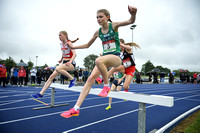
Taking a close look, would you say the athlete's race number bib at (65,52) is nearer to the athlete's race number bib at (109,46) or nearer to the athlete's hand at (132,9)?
the athlete's race number bib at (109,46)

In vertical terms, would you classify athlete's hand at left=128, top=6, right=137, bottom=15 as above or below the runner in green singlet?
above

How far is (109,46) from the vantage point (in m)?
2.27

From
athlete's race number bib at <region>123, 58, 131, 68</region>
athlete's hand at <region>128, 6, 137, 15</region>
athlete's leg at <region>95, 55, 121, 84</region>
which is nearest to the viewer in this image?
athlete's hand at <region>128, 6, 137, 15</region>

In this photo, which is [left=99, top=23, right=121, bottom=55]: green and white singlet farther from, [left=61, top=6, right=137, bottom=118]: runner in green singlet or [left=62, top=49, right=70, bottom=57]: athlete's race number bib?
[left=62, top=49, right=70, bottom=57]: athlete's race number bib

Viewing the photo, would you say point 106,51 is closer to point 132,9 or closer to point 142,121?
point 132,9

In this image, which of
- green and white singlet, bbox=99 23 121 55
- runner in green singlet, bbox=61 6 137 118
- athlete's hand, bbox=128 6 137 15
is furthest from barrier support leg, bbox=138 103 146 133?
athlete's hand, bbox=128 6 137 15

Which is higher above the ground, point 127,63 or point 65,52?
point 65,52

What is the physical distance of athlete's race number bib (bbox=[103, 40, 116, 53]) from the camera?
2242mm

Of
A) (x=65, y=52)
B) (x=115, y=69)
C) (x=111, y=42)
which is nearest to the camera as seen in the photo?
(x=111, y=42)

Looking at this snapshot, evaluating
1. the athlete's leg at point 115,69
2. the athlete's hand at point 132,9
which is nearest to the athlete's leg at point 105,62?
the athlete's hand at point 132,9

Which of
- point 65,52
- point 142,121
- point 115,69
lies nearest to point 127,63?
point 115,69

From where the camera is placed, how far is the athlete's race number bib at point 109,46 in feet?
7.36

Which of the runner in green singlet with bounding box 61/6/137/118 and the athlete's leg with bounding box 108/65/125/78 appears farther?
the athlete's leg with bounding box 108/65/125/78

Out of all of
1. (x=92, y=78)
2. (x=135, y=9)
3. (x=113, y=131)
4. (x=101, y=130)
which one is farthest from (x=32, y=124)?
(x=135, y=9)
